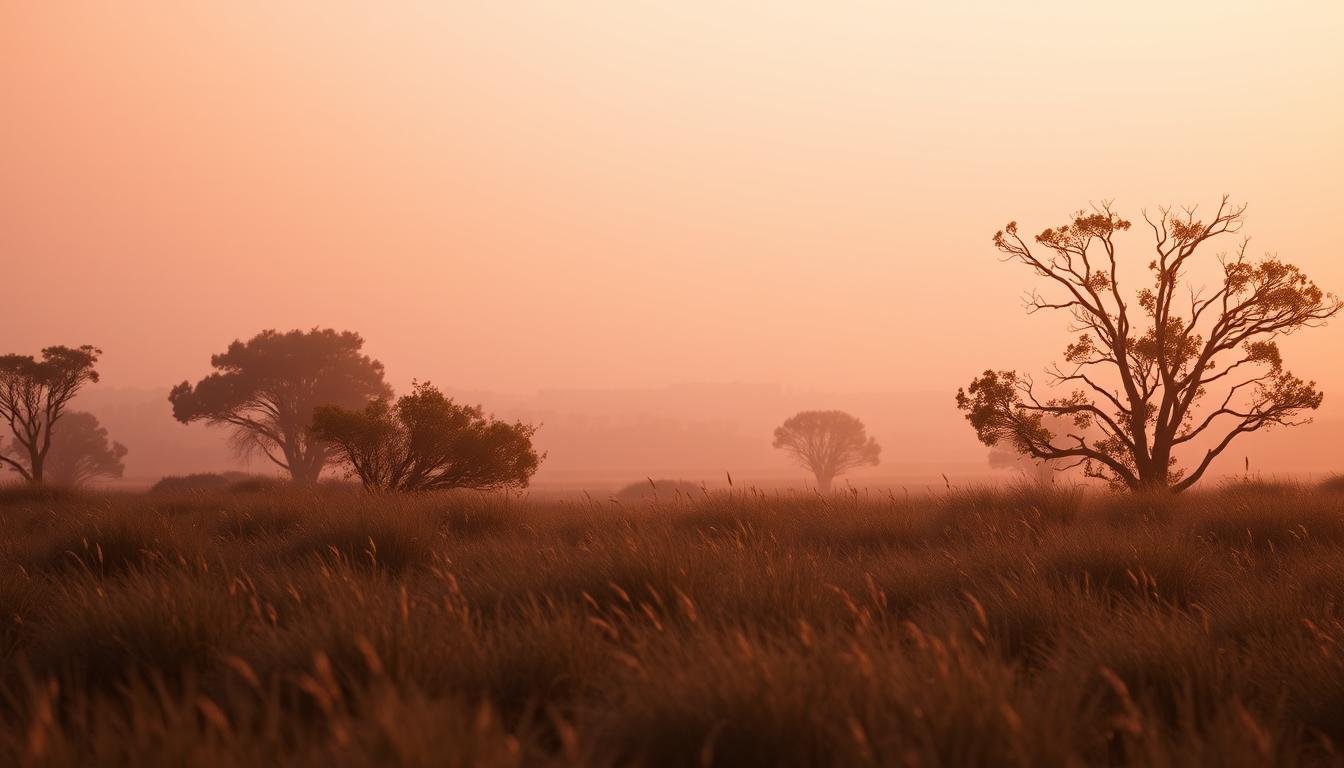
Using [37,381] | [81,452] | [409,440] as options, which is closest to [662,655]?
[409,440]

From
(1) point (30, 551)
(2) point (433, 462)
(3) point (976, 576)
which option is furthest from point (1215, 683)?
(2) point (433, 462)

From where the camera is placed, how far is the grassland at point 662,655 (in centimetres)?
292

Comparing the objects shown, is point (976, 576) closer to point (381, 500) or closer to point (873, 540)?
point (873, 540)

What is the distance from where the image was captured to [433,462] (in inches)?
840

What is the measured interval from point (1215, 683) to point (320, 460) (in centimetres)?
4564

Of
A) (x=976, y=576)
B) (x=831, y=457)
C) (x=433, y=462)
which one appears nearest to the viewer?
(x=976, y=576)

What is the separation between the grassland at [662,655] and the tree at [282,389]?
38667mm

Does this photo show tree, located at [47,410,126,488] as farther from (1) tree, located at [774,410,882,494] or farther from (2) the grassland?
(2) the grassland

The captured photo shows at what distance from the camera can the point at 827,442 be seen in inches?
2896

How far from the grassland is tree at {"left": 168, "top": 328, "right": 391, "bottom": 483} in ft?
127

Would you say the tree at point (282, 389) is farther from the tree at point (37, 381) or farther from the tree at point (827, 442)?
the tree at point (827, 442)

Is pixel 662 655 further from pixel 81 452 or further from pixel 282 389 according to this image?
pixel 81 452

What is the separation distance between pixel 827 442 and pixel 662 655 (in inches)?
2799

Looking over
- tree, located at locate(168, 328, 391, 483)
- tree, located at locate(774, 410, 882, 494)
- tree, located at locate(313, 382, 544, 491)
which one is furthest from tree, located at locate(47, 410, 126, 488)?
tree, located at locate(313, 382, 544, 491)
